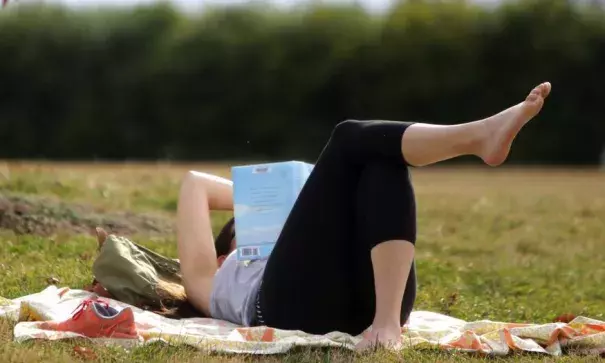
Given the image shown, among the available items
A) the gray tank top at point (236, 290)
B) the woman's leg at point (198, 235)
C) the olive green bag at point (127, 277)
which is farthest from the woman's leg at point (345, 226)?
the olive green bag at point (127, 277)

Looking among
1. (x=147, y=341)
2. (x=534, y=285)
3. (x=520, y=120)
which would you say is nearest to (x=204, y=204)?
(x=147, y=341)

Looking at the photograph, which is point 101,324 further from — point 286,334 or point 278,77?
point 278,77

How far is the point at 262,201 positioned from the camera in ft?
11.7

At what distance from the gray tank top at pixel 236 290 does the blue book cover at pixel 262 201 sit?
0.05 meters

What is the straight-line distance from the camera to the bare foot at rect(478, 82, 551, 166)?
9.69 feet

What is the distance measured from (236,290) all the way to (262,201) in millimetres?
317

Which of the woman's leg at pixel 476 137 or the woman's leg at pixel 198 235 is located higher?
the woman's leg at pixel 476 137

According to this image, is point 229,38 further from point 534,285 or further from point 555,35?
point 534,285

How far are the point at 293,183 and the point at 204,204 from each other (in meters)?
0.38

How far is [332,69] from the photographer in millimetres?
25188

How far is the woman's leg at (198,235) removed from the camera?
12.1 feet

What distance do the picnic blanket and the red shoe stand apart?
0.11 feet

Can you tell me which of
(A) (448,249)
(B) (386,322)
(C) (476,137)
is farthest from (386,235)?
(A) (448,249)

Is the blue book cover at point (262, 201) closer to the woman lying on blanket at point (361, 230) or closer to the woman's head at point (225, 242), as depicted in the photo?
the woman lying on blanket at point (361, 230)
